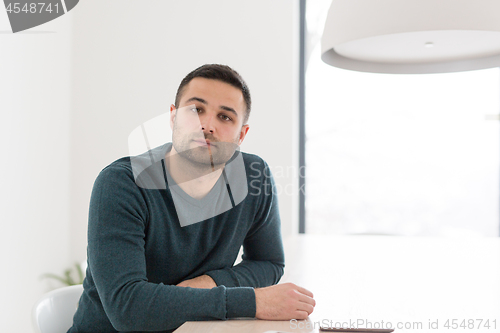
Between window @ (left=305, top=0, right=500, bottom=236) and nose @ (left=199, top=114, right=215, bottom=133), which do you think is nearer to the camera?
nose @ (left=199, top=114, right=215, bottom=133)

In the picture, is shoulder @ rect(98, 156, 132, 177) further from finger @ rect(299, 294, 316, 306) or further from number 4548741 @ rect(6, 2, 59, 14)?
number 4548741 @ rect(6, 2, 59, 14)

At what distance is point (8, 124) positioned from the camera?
233cm

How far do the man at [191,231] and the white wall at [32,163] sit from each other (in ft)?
4.52

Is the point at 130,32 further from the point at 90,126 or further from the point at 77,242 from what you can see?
the point at 77,242

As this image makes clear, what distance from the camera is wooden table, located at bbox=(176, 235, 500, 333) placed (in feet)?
3.04

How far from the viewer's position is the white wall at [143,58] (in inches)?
122

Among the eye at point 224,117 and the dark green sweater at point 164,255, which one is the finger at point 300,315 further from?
the eye at point 224,117

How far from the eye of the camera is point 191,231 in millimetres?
1196

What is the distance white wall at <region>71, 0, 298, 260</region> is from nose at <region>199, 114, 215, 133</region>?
1766 millimetres

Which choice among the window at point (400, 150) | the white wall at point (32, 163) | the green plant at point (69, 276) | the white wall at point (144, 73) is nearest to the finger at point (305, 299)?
the white wall at point (32, 163)

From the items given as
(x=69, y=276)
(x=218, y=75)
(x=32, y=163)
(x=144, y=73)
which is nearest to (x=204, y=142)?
(x=218, y=75)

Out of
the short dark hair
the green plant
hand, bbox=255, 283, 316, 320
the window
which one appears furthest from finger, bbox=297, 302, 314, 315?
the window

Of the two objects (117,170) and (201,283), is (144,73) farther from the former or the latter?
(201,283)

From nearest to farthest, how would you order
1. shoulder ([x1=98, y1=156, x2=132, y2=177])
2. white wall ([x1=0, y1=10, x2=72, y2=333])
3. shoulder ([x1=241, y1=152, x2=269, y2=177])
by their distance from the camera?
1. shoulder ([x1=98, y1=156, x2=132, y2=177])
2. shoulder ([x1=241, y1=152, x2=269, y2=177])
3. white wall ([x1=0, y1=10, x2=72, y2=333])
